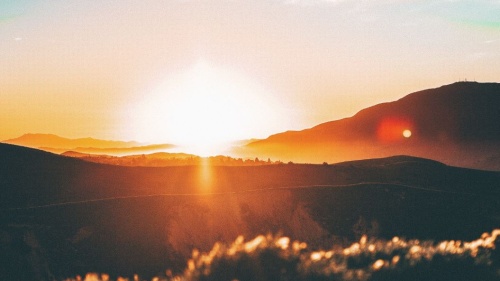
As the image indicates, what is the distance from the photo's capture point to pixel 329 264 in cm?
1285

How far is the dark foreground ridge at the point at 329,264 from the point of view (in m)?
12.5

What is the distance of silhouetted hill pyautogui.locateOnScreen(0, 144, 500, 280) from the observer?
115ft

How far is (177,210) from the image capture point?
1678 inches

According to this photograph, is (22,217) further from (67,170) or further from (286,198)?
(286,198)

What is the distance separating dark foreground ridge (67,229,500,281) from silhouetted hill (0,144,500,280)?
73.9ft

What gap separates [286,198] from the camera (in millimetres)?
47250

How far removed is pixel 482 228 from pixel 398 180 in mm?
18649

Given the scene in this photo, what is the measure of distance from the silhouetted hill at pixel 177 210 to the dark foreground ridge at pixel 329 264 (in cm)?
2252

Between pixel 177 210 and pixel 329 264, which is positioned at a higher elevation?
pixel 329 264

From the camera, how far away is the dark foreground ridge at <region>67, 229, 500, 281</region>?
1247 centimetres

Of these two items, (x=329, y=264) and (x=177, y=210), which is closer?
(x=329, y=264)

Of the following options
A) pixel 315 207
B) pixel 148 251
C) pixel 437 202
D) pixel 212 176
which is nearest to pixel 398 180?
pixel 437 202

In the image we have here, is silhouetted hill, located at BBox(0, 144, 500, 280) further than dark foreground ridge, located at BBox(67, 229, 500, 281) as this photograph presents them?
Yes

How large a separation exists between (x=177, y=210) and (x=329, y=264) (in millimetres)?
31017
